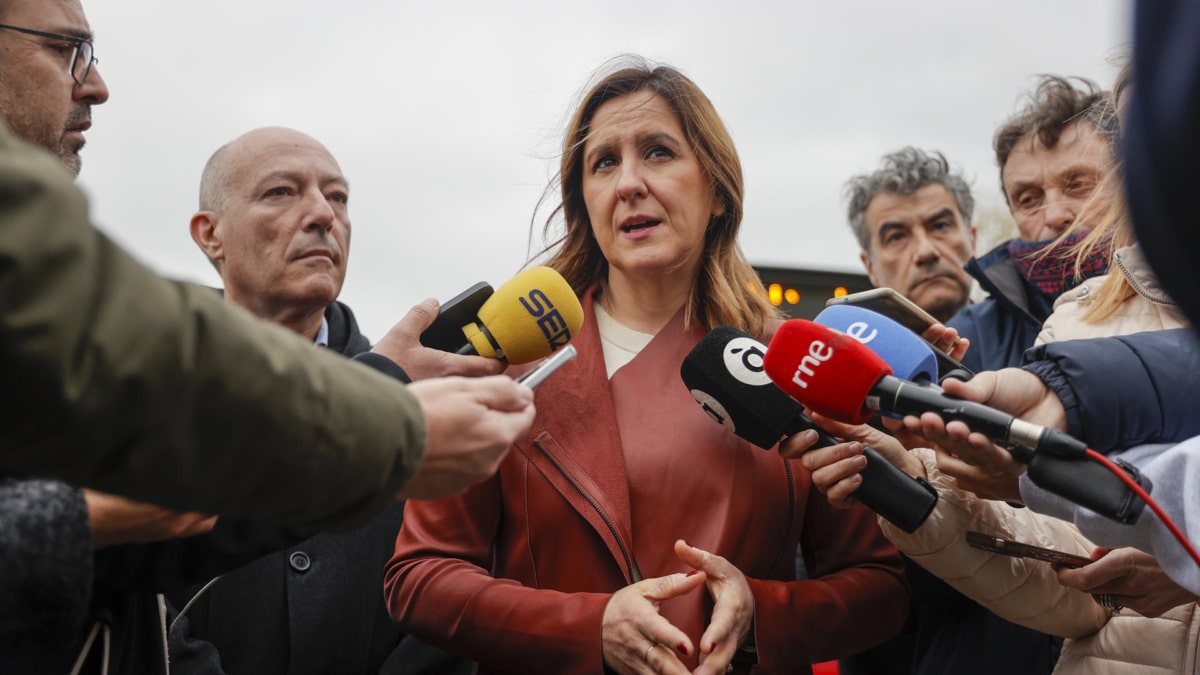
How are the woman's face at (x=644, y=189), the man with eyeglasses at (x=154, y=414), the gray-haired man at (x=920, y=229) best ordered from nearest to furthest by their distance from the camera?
the man with eyeglasses at (x=154, y=414) → the woman's face at (x=644, y=189) → the gray-haired man at (x=920, y=229)

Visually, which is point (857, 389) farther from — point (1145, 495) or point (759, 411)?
point (1145, 495)

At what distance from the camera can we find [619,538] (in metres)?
2.51

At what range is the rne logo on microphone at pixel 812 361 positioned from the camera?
209cm

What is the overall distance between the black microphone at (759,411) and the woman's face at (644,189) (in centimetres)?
46

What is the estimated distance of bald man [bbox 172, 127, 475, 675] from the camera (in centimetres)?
279

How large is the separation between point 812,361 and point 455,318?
953mm

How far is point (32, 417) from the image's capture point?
1170mm

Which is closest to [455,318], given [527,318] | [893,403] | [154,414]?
[527,318]

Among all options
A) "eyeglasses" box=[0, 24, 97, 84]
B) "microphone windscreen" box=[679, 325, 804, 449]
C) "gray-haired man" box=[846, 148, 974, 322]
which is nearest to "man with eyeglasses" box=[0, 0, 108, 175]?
"eyeglasses" box=[0, 24, 97, 84]

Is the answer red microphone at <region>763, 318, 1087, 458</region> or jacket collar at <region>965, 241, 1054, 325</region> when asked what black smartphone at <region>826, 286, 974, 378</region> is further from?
jacket collar at <region>965, 241, 1054, 325</region>

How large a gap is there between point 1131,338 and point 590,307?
132 centimetres

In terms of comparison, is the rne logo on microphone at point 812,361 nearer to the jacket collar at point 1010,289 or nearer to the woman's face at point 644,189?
the woman's face at point 644,189

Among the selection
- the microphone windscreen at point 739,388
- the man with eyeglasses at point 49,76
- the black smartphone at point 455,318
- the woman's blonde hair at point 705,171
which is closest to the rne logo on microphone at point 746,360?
the microphone windscreen at point 739,388

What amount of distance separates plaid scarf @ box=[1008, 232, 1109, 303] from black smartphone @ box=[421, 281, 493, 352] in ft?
6.02
